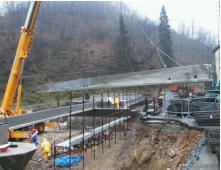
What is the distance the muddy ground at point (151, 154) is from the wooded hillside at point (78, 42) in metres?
29.1

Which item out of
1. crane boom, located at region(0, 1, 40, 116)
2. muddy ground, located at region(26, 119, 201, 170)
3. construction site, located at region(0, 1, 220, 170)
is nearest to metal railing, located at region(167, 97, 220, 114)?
construction site, located at region(0, 1, 220, 170)

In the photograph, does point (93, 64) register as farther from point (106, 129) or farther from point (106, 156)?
point (106, 156)

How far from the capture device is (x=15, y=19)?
50.3m

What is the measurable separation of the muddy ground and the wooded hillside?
1146 inches

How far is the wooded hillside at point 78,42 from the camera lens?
145 feet

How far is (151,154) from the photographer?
8156 millimetres

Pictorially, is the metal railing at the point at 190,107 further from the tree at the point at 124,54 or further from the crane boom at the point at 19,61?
the tree at the point at 124,54

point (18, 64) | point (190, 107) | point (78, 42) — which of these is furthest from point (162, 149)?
point (78, 42)

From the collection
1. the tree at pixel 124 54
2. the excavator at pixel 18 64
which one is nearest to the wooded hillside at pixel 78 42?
the tree at pixel 124 54

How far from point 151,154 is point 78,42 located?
2112 inches

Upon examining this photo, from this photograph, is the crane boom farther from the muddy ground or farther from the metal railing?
the metal railing

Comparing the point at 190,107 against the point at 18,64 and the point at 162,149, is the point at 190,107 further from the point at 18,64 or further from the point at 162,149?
the point at 18,64

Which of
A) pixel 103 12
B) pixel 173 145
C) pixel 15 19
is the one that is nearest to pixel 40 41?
pixel 15 19

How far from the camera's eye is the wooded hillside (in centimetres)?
4427
